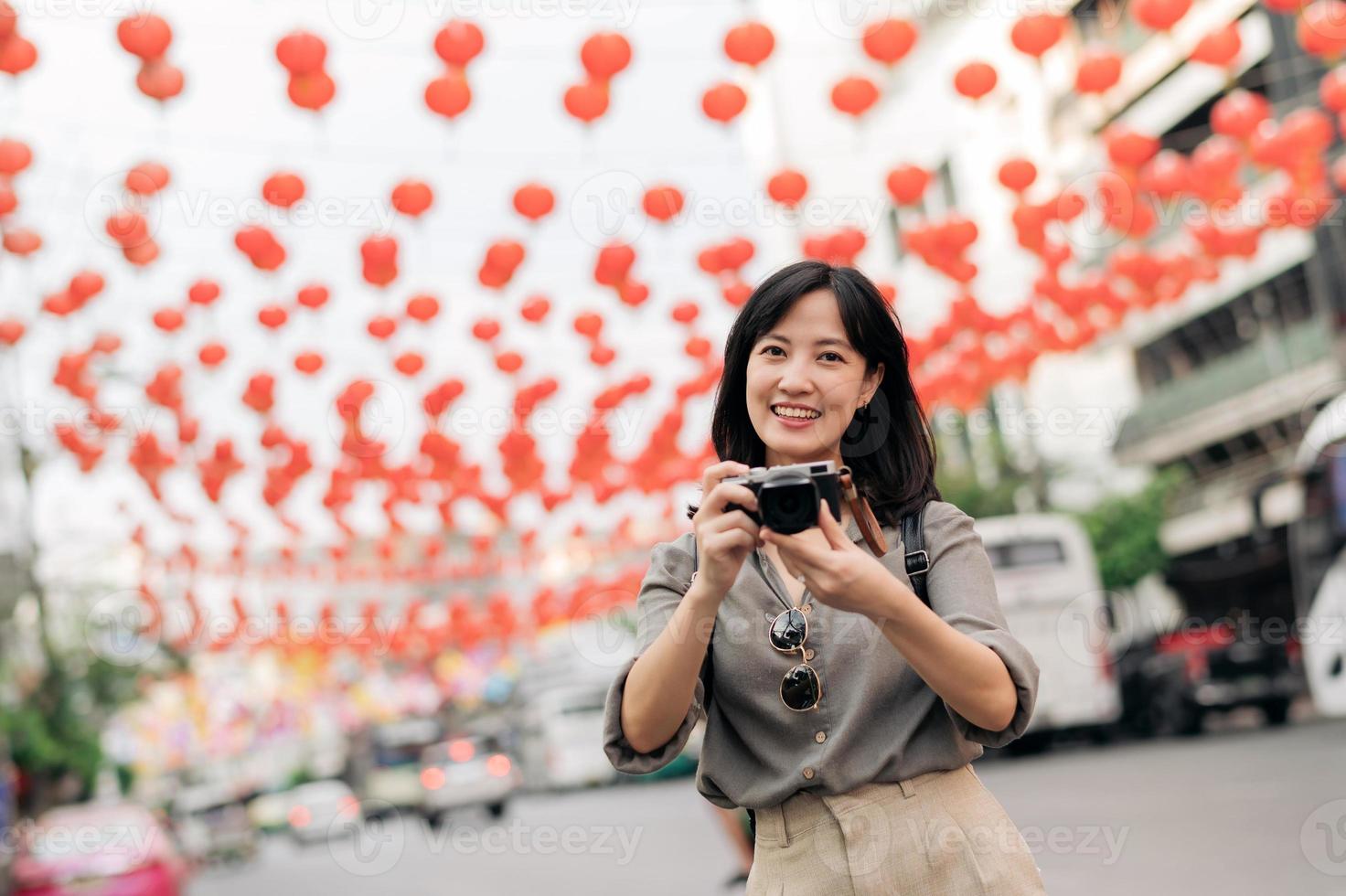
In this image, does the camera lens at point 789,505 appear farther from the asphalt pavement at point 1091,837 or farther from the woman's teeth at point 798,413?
the asphalt pavement at point 1091,837

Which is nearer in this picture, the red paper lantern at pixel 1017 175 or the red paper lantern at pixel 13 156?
the red paper lantern at pixel 13 156

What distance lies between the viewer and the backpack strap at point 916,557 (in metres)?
2.06

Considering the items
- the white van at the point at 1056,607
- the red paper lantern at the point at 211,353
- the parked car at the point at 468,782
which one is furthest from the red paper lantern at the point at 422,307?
the parked car at the point at 468,782

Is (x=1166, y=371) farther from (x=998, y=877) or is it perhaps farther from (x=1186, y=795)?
(x=998, y=877)

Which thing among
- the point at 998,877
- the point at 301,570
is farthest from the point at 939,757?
the point at 301,570

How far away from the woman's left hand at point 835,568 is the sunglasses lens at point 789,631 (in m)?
0.23

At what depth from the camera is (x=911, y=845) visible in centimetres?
200

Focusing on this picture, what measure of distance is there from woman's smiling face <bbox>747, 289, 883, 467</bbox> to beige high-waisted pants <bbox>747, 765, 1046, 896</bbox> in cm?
49

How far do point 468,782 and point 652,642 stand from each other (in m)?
28.2

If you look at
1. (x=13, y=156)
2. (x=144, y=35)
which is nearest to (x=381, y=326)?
(x=13, y=156)

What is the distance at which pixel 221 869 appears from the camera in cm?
2931

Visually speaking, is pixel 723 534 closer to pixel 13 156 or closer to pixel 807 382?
pixel 807 382

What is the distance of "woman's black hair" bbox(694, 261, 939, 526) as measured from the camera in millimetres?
2195

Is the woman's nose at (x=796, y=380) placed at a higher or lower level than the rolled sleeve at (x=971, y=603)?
higher
